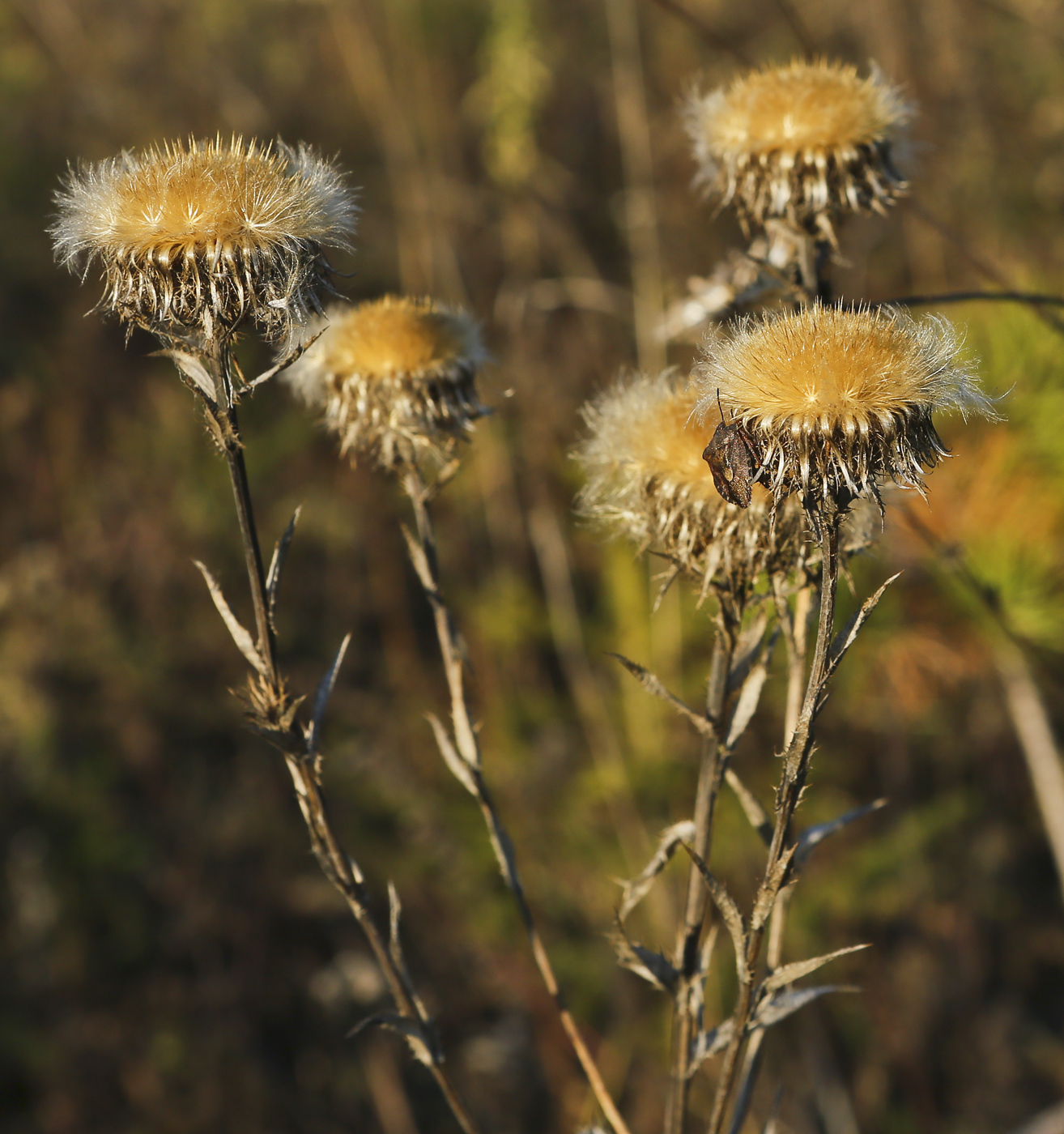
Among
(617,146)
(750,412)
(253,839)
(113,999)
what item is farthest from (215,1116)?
(617,146)

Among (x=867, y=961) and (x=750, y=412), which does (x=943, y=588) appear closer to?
(x=867, y=961)

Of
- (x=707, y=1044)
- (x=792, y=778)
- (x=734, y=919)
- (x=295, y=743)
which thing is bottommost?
(x=707, y=1044)

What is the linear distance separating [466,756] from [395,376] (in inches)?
20.3

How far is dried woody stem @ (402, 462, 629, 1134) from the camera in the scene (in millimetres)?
1172

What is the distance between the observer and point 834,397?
2.41ft

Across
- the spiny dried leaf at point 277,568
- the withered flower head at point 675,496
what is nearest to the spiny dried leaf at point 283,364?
the spiny dried leaf at point 277,568

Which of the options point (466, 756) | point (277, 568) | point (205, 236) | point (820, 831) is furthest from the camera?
point (466, 756)

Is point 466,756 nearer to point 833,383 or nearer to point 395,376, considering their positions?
point 395,376

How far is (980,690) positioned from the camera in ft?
12.3

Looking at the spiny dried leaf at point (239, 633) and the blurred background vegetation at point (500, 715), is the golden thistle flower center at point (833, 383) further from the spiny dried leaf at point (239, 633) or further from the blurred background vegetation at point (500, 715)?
the blurred background vegetation at point (500, 715)

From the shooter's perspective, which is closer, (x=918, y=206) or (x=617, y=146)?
(x=918, y=206)

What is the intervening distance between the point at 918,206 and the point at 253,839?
3.11 metres

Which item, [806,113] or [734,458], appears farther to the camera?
[806,113]

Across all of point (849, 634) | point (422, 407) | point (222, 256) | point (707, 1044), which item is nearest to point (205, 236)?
point (222, 256)
